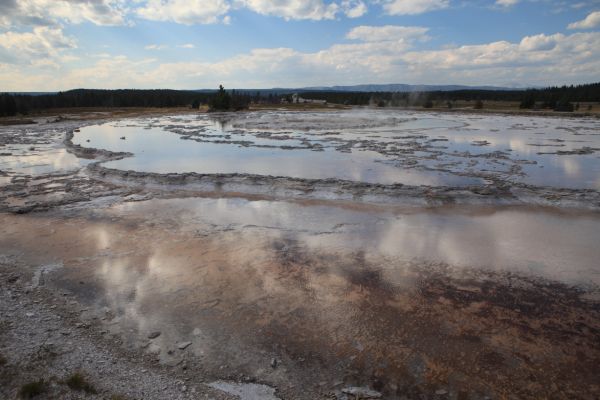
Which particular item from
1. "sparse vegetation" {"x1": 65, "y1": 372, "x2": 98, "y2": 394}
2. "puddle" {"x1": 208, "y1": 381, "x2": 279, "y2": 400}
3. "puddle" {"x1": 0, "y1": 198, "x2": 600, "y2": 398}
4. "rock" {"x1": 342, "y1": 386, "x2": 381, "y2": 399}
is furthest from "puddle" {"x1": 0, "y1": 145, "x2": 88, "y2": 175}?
"rock" {"x1": 342, "y1": 386, "x2": 381, "y2": 399}

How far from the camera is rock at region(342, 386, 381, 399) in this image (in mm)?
3852

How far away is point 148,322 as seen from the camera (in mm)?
5047

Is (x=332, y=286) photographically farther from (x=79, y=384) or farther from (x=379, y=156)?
(x=379, y=156)

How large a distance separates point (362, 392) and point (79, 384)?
2.80 metres

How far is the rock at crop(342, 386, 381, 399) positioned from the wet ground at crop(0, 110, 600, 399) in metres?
0.02

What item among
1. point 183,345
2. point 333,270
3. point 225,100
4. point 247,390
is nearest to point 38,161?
point 333,270

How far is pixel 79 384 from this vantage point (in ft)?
12.4

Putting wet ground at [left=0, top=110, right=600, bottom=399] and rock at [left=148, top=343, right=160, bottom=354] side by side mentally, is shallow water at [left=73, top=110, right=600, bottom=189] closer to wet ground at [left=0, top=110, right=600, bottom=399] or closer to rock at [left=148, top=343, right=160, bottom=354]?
wet ground at [left=0, top=110, right=600, bottom=399]

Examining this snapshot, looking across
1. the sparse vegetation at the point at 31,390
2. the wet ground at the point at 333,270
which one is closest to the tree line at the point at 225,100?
the wet ground at the point at 333,270

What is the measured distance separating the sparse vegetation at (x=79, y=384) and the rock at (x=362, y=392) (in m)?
2.49

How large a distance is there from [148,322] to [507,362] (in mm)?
4362

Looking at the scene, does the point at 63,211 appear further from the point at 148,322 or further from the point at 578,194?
the point at 578,194

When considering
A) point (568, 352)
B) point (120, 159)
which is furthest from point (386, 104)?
point (568, 352)

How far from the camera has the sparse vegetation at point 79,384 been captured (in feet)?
12.3
